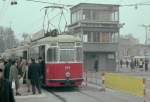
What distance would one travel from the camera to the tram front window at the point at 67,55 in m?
26.3

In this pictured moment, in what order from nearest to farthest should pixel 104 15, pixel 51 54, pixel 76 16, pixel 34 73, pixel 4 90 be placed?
pixel 4 90 → pixel 34 73 → pixel 51 54 → pixel 104 15 → pixel 76 16

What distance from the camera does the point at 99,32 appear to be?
69.2 meters

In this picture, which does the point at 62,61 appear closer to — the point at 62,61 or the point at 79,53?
the point at 62,61

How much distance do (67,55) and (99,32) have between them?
43.0 meters

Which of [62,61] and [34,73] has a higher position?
[62,61]

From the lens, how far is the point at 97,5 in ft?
233

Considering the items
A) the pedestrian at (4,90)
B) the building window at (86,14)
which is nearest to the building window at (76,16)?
the building window at (86,14)

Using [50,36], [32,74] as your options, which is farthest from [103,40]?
[32,74]

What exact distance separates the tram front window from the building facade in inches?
1544

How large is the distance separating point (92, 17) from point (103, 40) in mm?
4392

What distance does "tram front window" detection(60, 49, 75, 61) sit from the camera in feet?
86.4

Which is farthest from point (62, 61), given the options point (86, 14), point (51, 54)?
point (86, 14)

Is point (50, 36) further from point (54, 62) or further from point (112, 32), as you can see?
point (112, 32)

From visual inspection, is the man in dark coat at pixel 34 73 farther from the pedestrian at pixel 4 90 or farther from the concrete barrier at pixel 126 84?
the pedestrian at pixel 4 90
